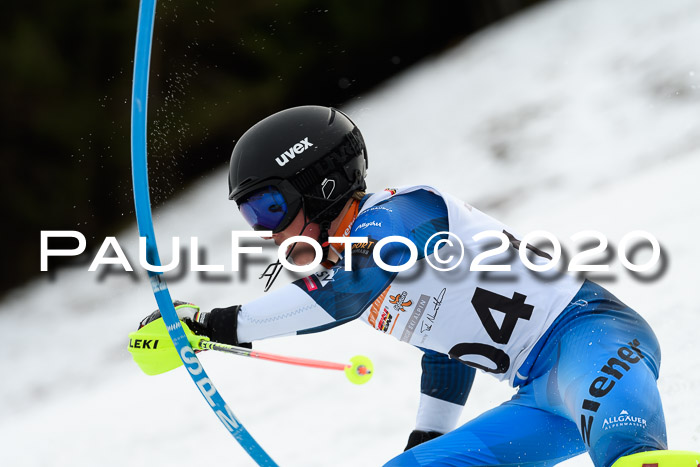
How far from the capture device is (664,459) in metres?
1.98

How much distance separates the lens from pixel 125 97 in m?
8.52

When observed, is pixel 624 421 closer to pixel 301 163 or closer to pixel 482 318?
pixel 482 318

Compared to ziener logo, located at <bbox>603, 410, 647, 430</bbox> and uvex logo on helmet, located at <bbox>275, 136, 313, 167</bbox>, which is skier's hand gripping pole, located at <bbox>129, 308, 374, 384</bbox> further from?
ziener logo, located at <bbox>603, 410, 647, 430</bbox>

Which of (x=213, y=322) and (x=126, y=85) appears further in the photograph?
(x=126, y=85)

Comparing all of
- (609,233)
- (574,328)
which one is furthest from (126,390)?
(574,328)

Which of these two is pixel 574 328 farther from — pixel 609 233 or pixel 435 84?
pixel 435 84

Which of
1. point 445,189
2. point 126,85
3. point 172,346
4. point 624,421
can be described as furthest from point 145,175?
point 126,85

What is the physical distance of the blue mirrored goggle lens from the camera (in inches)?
99.0

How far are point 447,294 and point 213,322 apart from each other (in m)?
0.70

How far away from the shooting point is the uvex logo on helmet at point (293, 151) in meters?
2.52

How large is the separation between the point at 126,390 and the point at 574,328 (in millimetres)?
3963

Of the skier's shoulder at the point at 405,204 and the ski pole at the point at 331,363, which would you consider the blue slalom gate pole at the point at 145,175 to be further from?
the skier's shoulder at the point at 405,204

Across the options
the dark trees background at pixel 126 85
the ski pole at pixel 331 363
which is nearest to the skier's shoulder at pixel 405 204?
the ski pole at pixel 331 363

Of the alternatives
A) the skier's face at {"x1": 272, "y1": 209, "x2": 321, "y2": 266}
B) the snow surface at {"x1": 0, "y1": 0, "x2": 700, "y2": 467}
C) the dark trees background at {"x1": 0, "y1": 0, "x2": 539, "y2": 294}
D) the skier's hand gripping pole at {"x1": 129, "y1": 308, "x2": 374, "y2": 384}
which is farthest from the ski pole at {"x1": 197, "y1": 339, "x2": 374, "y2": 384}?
the dark trees background at {"x1": 0, "y1": 0, "x2": 539, "y2": 294}
